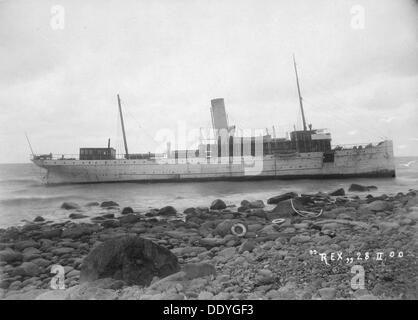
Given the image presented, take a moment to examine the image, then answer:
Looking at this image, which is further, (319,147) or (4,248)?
(319,147)

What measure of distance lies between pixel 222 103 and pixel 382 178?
3857mm

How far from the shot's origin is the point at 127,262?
2.92 metres

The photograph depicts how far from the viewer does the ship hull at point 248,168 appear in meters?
5.46

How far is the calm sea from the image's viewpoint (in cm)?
429

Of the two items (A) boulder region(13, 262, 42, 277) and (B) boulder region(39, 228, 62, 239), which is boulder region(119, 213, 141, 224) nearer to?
(B) boulder region(39, 228, 62, 239)

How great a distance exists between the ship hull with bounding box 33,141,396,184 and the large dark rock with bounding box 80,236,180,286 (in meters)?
2.15

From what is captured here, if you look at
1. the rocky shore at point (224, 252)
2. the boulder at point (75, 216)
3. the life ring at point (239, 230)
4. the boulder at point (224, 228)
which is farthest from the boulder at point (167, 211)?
the boulder at point (75, 216)

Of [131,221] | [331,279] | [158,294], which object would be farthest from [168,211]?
[331,279]

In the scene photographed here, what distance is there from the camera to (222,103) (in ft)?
15.3

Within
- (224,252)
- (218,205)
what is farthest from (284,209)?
(224,252)

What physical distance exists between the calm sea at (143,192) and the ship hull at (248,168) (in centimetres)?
22

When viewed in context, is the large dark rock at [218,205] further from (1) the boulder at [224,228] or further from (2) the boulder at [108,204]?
(2) the boulder at [108,204]

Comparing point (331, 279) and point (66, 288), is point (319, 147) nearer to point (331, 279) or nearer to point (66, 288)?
point (331, 279)

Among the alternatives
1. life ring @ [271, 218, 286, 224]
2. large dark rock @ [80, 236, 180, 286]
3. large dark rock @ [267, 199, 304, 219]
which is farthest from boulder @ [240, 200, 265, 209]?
large dark rock @ [80, 236, 180, 286]
